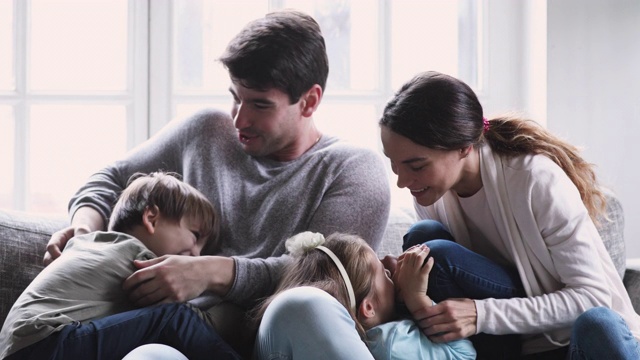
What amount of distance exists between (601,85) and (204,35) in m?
1.40

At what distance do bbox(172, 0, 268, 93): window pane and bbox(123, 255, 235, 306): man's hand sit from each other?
126 cm

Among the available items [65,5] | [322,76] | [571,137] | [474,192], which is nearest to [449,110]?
[474,192]

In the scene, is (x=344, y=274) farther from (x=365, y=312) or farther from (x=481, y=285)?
(x=481, y=285)

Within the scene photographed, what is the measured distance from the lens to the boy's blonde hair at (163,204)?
6.77 ft

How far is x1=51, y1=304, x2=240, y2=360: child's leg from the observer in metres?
1.73

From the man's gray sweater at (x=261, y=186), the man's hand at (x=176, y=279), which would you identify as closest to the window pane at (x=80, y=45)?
the man's gray sweater at (x=261, y=186)

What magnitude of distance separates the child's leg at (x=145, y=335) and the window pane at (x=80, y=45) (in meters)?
1.50

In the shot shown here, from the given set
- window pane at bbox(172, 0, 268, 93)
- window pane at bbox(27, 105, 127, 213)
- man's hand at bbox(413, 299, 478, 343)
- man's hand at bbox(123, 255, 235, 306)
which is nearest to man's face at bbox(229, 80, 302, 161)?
man's hand at bbox(123, 255, 235, 306)

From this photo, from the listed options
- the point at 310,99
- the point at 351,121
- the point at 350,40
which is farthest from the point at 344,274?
the point at 350,40

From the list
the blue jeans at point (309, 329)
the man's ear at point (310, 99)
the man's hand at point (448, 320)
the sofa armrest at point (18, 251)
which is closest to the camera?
the blue jeans at point (309, 329)

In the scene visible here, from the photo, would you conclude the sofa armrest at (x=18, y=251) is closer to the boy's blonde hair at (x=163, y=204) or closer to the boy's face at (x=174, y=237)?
the boy's blonde hair at (x=163, y=204)

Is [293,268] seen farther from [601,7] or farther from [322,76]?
[601,7]

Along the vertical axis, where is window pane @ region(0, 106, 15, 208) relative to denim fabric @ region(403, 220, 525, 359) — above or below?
above

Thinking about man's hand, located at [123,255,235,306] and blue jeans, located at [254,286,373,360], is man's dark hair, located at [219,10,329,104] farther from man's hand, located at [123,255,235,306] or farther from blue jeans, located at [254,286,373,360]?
blue jeans, located at [254,286,373,360]
